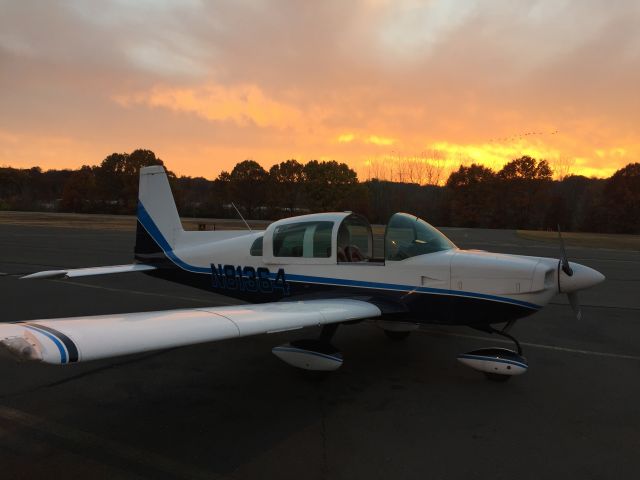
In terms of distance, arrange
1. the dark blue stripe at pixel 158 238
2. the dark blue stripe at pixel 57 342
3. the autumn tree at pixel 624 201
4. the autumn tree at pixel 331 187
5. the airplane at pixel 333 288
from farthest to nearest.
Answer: the autumn tree at pixel 331 187, the autumn tree at pixel 624 201, the dark blue stripe at pixel 158 238, the airplane at pixel 333 288, the dark blue stripe at pixel 57 342

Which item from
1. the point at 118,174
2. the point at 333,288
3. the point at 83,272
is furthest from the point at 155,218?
the point at 118,174

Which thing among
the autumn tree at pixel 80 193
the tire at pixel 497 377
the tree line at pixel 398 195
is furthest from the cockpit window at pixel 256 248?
the autumn tree at pixel 80 193

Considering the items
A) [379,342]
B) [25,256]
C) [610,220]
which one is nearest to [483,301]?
[379,342]

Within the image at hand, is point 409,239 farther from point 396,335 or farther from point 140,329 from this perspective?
point 140,329

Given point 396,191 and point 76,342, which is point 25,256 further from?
point 396,191

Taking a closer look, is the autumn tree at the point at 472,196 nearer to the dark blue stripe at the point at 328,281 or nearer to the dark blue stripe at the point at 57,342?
the dark blue stripe at the point at 328,281

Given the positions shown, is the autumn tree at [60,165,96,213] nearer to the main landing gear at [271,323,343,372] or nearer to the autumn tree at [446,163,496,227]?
the autumn tree at [446,163,496,227]

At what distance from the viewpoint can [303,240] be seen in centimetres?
562

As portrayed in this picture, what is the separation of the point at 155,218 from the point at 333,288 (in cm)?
363

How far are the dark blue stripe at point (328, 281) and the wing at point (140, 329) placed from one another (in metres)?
0.81

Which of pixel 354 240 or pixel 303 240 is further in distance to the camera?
pixel 354 240

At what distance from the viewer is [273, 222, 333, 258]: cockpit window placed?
5.48 meters

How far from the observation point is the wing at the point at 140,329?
239cm

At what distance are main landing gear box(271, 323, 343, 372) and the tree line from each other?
54.6 meters
